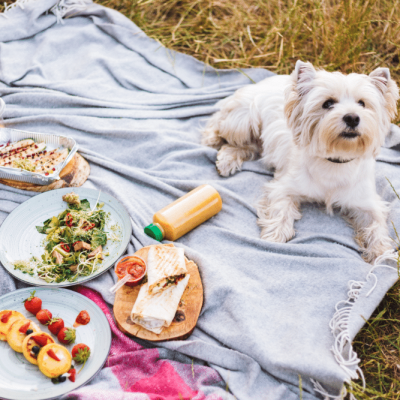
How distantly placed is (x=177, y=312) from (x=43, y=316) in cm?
82

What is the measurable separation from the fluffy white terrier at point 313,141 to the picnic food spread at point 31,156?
4.68 feet

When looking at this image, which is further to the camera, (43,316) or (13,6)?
(13,6)

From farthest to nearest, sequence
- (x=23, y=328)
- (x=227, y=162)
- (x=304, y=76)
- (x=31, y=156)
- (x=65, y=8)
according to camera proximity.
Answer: (x=65, y=8) < (x=227, y=162) < (x=31, y=156) < (x=304, y=76) < (x=23, y=328)

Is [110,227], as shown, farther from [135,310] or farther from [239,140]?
[239,140]

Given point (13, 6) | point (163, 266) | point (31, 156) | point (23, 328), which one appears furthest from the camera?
point (13, 6)

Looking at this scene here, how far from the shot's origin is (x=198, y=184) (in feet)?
11.1

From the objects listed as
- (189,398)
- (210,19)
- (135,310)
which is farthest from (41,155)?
(210,19)

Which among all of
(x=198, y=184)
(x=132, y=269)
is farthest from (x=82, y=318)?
(x=198, y=184)

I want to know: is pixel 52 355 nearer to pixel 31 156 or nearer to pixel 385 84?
pixel 31 156

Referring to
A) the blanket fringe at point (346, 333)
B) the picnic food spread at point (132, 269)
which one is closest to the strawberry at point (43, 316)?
the picnic food spread at point (132, 269)

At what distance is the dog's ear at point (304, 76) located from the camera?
8.68ft

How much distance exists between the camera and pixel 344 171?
9.49 ft

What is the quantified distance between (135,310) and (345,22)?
3.99m

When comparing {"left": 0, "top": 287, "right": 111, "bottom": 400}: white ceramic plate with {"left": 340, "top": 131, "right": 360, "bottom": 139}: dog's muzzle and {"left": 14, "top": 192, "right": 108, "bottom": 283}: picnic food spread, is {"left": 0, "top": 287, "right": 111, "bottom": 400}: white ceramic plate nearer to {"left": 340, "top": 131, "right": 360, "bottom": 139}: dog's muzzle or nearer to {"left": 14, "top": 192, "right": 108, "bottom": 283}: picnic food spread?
{"left": 14, "top": 192, "right": 108, "bottom": 283}: picnic food spread
